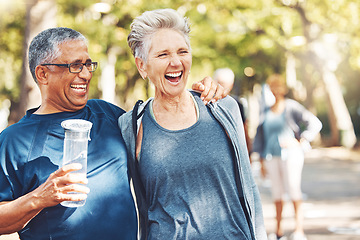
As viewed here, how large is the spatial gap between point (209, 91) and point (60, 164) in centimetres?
94

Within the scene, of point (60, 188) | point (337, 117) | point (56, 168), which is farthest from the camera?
point (337, 117)

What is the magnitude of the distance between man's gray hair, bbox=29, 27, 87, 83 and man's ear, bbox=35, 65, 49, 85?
0.03 metres

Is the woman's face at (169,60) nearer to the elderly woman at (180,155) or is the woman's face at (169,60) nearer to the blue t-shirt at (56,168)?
the elderly woman at (180,155)

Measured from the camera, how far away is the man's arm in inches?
91.6

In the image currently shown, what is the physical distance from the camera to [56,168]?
8.49 ft

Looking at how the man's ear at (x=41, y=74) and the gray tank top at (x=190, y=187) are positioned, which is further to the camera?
the man's ear at (x=41, y=74)

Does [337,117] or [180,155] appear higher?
[180,155]

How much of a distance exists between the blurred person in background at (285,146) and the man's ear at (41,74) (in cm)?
461

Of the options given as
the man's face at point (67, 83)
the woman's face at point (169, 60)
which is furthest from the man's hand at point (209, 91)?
the man's face at point (67, 83)

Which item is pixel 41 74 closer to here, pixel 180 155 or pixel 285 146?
pixel 180 155

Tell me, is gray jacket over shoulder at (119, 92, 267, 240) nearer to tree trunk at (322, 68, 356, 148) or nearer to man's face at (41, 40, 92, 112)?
man's face at (41, 40, 92, 112)

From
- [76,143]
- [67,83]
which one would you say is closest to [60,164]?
[76,143]

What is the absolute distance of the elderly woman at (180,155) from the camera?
2.71 meters

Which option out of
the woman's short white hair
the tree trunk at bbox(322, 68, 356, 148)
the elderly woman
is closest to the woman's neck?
the elderly woman
